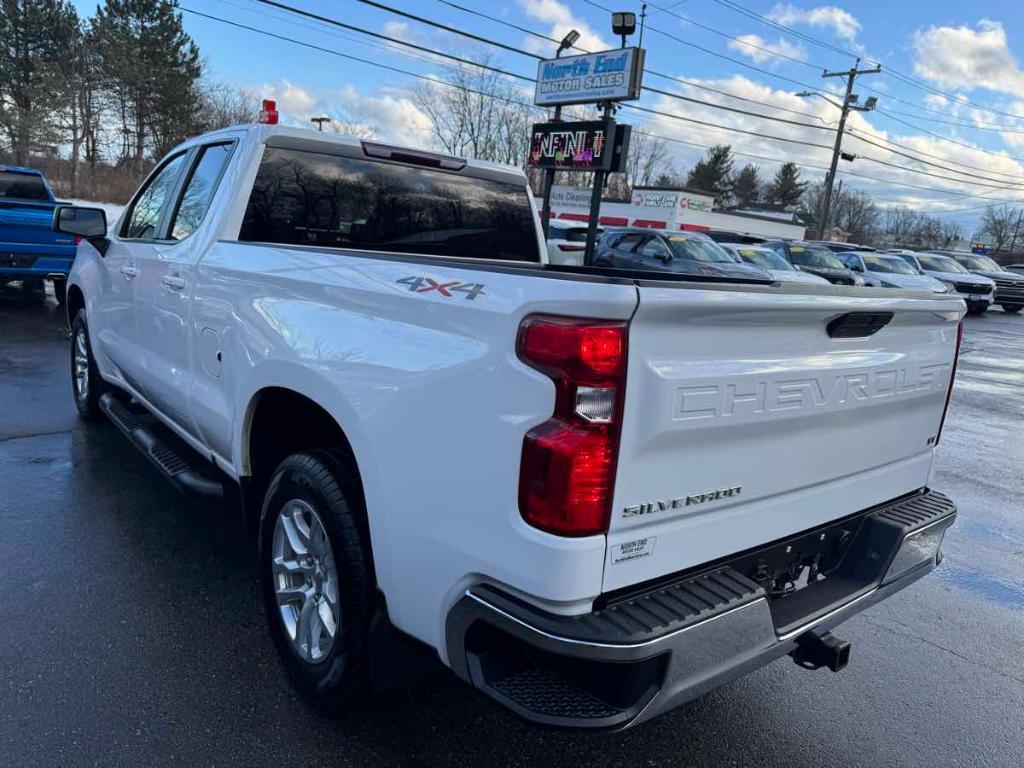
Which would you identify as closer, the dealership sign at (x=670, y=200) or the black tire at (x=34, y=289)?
the black tire at (x=34, y=289)

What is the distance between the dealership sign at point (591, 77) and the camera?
60.8 feet

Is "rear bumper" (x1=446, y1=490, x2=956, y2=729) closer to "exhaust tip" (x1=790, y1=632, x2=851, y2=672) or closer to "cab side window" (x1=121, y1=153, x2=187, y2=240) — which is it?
"exhaust tip" (x1=790, y1=632, x2=851, y2=672)

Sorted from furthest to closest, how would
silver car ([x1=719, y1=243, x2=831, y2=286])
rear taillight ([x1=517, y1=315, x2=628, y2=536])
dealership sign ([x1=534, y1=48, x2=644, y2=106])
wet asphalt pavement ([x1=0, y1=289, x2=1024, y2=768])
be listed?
dealership sign ([x1=534, y1=48, x2=644, y2=106])
silver car ([x1=719, y1=243, x2=831, y2=286])
wet asphalt pavement ([x1=0, y1=289, x2=1024, y2=768])
rear taillight ([x1=517, y1=315, x2=628, y2=536])

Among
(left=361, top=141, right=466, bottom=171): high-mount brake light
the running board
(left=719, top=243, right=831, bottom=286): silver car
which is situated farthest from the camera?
(left=719, top=243, right=831, bottom=286): silver car

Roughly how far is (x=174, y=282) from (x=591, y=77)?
18.0 meters

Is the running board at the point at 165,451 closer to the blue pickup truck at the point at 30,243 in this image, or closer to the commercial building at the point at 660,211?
the blue pickup truck at the point at 30,243

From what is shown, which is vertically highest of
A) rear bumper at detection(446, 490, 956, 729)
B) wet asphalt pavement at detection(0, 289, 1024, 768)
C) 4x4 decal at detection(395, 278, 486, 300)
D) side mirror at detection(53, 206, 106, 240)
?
4x4 decal at detection(395, 278, 486, 300)

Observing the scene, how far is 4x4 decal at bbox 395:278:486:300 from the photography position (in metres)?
1.95

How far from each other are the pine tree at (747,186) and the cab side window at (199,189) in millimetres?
99811

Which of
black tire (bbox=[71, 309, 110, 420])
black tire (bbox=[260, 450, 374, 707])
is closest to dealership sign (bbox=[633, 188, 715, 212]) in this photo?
black tire (bbox=[71, 309, 110, 420])

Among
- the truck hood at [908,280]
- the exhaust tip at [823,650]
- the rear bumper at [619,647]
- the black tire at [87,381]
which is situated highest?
the truck hood at [908,280]

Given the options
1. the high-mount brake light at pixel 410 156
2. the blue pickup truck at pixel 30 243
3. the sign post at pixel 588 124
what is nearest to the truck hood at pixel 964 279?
the sign post at pixel 588 124

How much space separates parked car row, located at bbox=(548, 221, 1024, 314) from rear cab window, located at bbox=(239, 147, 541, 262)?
21.5 feet

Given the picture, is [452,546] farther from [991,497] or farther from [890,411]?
[991,497]
